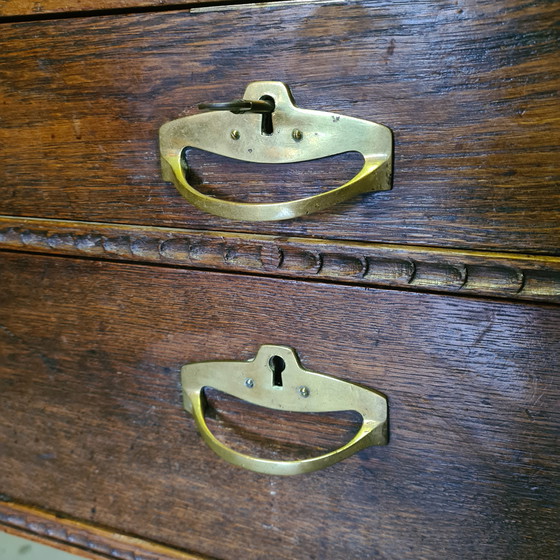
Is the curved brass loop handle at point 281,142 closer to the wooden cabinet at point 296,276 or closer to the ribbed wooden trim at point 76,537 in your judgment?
the wooden cabinet at point 296,276

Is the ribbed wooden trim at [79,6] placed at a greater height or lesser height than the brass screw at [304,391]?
greater

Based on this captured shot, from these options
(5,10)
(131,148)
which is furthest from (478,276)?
(5,10)

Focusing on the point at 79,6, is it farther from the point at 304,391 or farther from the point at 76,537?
the point at 76,537

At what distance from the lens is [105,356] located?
579mm

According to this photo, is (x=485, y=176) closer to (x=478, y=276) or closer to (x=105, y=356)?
(x=478, y=276)

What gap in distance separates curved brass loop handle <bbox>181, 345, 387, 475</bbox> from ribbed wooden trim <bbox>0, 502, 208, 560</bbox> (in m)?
0.17

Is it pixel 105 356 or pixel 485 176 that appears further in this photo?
pixel 105 356

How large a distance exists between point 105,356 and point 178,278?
123mm

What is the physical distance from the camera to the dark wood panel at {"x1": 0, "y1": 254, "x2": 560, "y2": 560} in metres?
0.45

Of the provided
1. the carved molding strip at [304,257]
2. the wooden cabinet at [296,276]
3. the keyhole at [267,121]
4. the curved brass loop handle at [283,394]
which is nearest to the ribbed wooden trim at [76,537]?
the wooden cabinet at [296,276]

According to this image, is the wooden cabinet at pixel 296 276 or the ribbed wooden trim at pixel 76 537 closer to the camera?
the wooden cabinet at pixel 296 276

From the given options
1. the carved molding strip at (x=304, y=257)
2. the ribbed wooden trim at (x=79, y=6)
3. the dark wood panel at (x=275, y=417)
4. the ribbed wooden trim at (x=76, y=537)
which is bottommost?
the ribbed wooden trim at (x=76, y=537)

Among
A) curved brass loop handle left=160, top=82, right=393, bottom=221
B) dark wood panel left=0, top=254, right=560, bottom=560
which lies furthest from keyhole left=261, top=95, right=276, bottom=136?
dark wood panel left=0, top=254, right=560, bottom=560

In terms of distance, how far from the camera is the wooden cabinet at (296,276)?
398 mm
